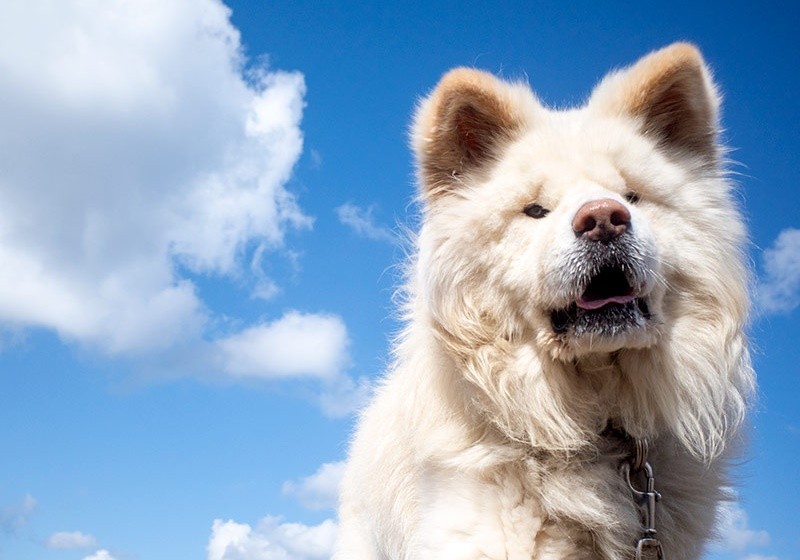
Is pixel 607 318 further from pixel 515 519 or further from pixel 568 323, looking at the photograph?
pixel 515 519

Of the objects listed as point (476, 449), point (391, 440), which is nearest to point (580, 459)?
point (476, 449)

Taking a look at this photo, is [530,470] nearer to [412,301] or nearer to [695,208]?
[412,301]

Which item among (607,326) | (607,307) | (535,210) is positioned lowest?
(607,326)

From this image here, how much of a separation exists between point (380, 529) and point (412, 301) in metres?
1.48

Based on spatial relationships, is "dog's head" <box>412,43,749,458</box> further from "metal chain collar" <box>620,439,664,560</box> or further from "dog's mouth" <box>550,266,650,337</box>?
"metal chain collar" <box>620,439,664,560</box>

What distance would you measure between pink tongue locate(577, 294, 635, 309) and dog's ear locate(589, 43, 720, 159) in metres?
1.25

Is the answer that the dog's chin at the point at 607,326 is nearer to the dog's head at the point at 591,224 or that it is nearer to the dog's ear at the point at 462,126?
the dog's head at the point at 591,224

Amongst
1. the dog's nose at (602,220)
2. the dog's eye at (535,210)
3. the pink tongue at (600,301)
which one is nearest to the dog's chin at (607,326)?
the pink tongue at (600,301)

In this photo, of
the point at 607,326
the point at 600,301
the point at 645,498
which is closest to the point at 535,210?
the point at 600,301

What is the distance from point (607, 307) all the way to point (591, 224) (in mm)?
449

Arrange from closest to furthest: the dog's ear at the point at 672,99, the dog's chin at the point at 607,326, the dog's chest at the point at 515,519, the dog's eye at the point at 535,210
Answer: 1. the dog's chest at the point at 515,519
2. the dog's chin at the point at 607,326
3. the dog's eye at the point at 535,210
4. the dog's ear at the point at 672,99

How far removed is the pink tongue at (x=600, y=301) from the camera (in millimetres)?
3926

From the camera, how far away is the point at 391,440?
4883 mm

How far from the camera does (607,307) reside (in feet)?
12.9
